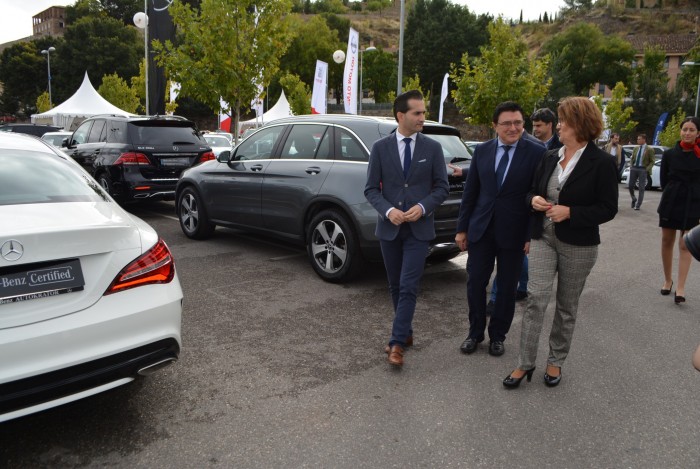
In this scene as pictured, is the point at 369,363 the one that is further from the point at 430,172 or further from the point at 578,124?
the point at 578,124

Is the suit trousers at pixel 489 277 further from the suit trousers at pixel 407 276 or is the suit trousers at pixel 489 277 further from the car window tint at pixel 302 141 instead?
the car window tint at pixel 302 141

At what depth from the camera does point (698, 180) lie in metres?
5.87

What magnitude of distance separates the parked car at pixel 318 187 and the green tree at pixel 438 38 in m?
67.5

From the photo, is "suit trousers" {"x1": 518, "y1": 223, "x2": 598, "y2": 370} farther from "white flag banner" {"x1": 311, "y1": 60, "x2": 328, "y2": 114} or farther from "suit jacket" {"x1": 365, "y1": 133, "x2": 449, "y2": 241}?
"white flag banner" {"x1": 311, "y1": 60, "x2": 328, "y2": 114}

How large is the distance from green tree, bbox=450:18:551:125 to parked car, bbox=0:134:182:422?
1755 centimetres

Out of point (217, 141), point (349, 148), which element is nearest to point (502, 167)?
point (349, 148)

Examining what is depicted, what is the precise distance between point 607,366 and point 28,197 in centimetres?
386

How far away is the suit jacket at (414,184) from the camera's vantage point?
404cm

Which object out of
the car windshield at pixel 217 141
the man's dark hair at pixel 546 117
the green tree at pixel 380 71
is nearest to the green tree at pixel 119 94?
the car windshield at pixel 217 141

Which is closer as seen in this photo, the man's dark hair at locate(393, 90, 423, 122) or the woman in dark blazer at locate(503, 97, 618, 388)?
the woman in dark blazer at locate(503, 97, 618, 388)

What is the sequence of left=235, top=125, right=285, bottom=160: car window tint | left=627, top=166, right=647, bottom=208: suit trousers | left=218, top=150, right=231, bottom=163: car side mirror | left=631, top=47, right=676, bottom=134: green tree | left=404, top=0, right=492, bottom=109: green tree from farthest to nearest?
left=404, top=0, right=492, bottom=109: green tree, left=631, top=47, right=676, bottom=134: green tree, left=627, top=166, right=647, bottom=208: suit trousers, left=218, top=150, right=231, bottom=163: car side mirror, left=235, top=125, right=285, bottom=160: car window tint

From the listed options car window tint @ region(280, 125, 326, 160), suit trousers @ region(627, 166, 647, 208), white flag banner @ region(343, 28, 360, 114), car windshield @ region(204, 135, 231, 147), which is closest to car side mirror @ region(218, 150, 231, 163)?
car window tint @ region(280, 125, 326, 160)

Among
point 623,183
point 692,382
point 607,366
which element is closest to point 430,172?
point 607,366

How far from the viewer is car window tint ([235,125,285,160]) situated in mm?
7016
